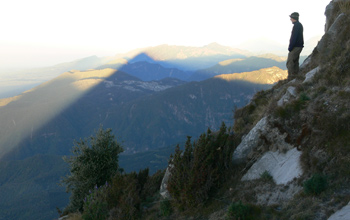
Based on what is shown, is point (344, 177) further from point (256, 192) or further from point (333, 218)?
point (256, 192)

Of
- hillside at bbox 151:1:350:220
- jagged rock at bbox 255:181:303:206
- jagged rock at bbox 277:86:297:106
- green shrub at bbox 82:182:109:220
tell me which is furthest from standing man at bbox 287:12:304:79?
green shrub at bbox 82:182:109:220

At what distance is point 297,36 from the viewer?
12.8 m

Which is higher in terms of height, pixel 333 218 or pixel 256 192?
pixel 333 218

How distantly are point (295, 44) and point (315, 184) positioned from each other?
9651 millimetres

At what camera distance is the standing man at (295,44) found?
12480mm

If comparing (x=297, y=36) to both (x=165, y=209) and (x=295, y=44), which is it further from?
(x=165, y=209)

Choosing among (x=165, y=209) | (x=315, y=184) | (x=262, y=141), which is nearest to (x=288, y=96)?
(x=262, y=141)

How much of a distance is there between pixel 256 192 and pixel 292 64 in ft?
31.5

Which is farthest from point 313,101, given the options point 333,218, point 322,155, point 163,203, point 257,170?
point 163,203

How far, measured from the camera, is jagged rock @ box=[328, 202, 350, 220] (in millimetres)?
4439

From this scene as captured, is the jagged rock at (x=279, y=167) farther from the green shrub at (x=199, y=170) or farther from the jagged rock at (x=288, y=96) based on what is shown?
the jagged rock at (x=288, y=96)

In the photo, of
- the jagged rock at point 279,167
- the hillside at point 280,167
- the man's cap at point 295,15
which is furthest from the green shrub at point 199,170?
the man's cap at point 295,15

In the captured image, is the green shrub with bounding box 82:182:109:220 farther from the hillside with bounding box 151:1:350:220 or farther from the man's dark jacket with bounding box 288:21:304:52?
the man's dark jacket with bounding box 288:21:304:52

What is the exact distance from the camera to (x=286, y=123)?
26.0 ft
